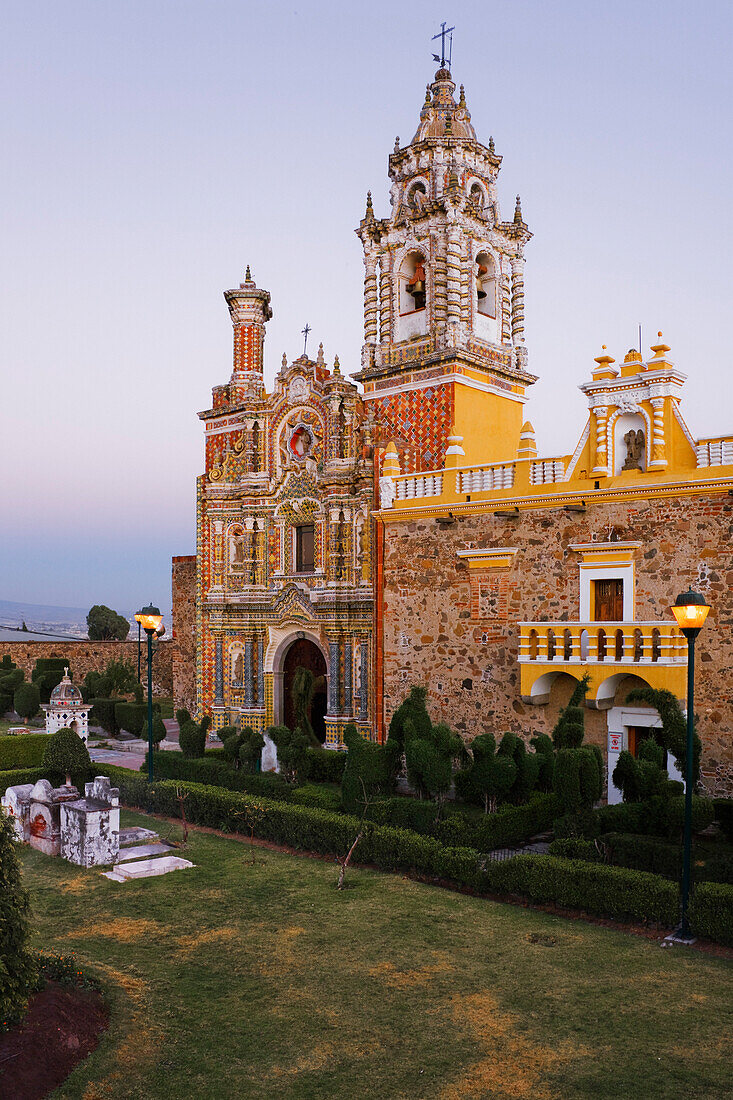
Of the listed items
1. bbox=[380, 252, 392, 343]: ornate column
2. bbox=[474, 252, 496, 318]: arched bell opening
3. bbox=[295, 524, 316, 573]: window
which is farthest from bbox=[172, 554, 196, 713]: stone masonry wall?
bbox=[474, 252, 496, 318]: arched bell opening

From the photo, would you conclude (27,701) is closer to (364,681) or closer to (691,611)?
(364,681)

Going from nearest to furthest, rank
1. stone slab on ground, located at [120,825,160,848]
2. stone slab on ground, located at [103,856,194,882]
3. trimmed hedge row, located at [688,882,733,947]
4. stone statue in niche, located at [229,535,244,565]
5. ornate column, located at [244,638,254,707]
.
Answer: trimmed hedge row, located at [688,882,733,947] → stone slab on ground, located at [103,856,194,882] → stone slab on ground, located at [120,825,160,848] → ornate column, located at [244,638,254,707] → stone statue in niche, located at [229,535,244,565]

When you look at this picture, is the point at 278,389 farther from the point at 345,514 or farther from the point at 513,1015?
the point at 513,1015

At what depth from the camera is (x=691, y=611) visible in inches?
416

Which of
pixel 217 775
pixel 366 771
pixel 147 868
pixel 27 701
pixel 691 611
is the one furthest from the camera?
pixel 27 701

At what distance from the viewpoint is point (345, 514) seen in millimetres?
23547

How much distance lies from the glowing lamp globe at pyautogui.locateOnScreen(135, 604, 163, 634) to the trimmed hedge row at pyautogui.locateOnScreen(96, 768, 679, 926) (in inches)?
124

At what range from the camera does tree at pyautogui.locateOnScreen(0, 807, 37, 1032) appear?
708 centimetres

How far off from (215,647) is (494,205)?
15.1 m

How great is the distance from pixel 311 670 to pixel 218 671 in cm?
332

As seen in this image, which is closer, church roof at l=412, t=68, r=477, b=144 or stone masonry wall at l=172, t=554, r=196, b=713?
church roof at l=412, t=68, r=477, b=144

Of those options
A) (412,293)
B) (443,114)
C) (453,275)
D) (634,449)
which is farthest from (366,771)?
(443,114)

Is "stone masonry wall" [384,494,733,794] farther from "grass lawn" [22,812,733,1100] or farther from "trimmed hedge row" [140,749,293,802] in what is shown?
"grass lawn" [22,812,733,1100]

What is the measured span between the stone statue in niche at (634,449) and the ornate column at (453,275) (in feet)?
22.3
